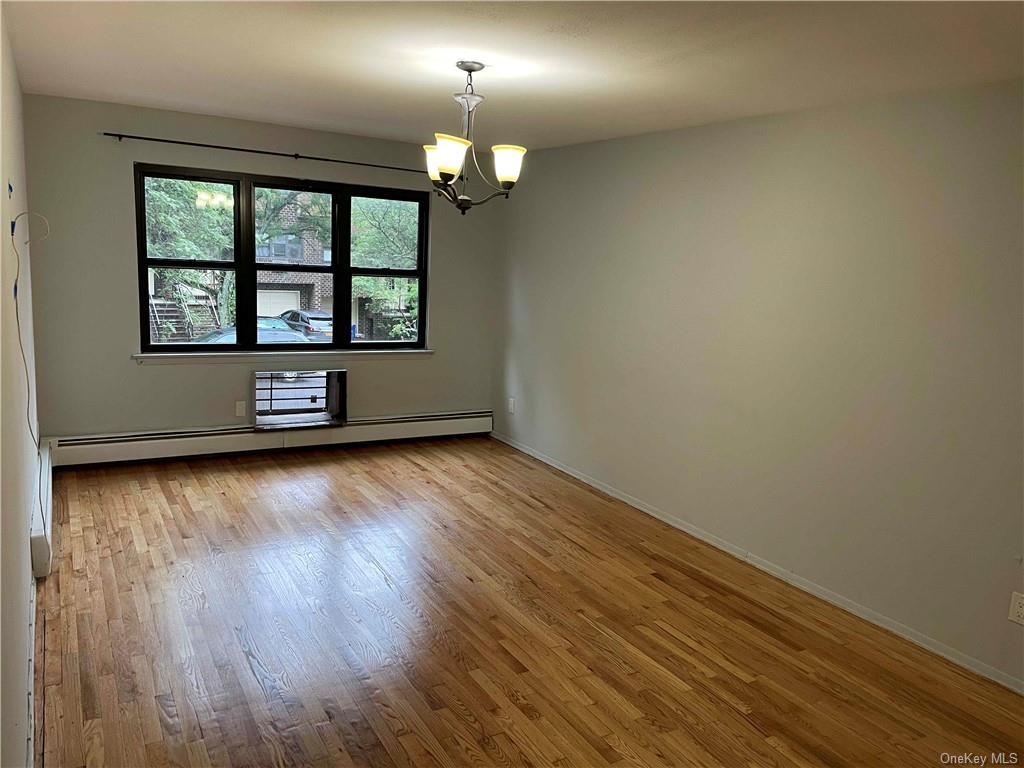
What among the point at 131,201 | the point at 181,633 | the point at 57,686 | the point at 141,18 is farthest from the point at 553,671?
the point at 131,201

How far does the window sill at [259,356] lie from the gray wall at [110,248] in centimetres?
4

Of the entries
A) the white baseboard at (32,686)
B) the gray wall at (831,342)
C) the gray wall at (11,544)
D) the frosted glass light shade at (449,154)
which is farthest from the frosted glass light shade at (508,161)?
the white baseboard at (32,686)

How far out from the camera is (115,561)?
11.5 ft

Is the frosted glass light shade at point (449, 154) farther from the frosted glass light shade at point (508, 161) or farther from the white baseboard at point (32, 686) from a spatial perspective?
the white baseboard at point (32, 686)

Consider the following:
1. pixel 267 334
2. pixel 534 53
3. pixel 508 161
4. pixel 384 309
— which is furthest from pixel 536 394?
pixel 534 53

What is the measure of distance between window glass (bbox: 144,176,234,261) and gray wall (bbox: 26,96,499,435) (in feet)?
0.50

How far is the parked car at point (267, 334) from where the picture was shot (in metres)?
5.31

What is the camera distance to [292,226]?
5.45 meters

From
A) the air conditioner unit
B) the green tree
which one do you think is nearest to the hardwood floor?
the air conditioner unit

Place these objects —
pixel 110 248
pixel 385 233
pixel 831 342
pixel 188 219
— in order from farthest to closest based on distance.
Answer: pixel 385 233 < pixel 188 219 < pixel 110 248 < pixel 831 342

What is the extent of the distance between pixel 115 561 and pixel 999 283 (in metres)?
4.02

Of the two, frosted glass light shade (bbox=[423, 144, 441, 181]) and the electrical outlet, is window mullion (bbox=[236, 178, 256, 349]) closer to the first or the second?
frosted glass light shade (bbox=[423, 144, 441, 181])

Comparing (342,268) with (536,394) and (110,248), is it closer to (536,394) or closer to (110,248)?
(110,248)

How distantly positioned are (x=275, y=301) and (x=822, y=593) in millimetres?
4146
